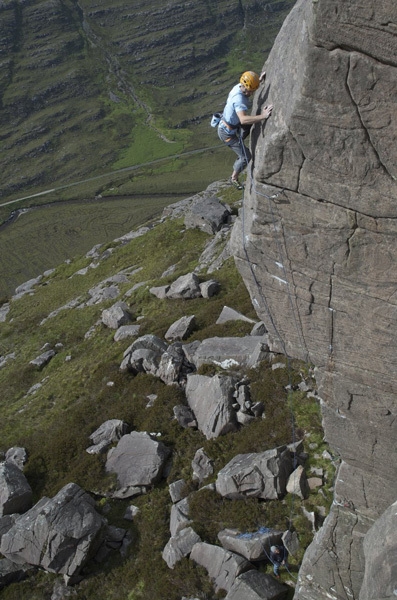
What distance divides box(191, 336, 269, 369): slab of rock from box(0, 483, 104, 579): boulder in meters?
9.02

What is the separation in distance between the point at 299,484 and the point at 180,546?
4759 mm

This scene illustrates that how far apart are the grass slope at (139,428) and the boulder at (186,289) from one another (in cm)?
82

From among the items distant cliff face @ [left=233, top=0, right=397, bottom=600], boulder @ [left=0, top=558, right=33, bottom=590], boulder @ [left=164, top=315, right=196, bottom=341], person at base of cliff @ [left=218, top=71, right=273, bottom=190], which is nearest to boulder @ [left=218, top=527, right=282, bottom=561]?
distant cliff face @ [left=233, top=0, right=397, bottom=600]

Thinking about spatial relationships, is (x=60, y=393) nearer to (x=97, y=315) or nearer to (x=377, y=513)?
(x=97, y=315)

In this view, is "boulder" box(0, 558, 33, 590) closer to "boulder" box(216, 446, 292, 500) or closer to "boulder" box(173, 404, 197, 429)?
"boulder" box(216, 446, 292, 500)

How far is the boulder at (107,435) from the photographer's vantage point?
25000 millimetres


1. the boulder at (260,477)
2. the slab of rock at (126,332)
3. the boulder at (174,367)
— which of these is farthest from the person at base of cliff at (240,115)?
the slab of rock at (126,332)

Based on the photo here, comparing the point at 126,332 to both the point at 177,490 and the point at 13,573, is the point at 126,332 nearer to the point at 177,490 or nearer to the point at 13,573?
the point at 177,490

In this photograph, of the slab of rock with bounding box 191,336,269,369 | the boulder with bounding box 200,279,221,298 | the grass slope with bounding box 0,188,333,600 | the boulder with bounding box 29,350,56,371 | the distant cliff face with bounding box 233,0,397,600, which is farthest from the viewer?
→ the boulder with bounding box 29,350,56,371

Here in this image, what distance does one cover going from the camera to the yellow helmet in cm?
1157

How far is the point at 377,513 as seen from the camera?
1445 centimetres

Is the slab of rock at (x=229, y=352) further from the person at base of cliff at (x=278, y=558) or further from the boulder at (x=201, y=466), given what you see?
the person at base of cliff at (x=278, y=558)

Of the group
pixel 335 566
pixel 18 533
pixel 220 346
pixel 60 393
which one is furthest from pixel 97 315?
pixel 335 566

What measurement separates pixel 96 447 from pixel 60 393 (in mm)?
8927
